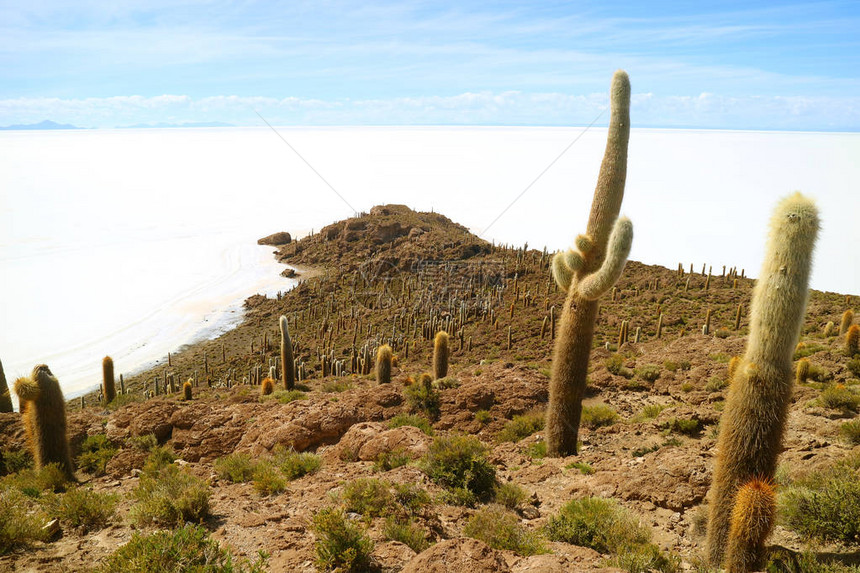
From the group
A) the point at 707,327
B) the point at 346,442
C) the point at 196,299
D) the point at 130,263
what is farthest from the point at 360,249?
the point at 346,442

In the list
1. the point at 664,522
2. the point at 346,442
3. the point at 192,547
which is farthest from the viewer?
the point at 346,442

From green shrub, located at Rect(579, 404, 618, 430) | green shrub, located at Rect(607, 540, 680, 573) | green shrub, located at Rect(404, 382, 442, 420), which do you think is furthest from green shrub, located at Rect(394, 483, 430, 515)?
green shrub, located at Rect(579, 404, 618, 430)

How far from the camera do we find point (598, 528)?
6152 mm

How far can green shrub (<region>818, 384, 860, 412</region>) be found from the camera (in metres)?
9.67

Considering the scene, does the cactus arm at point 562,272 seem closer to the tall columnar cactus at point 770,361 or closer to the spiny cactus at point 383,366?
the tall columnar cactus at point 770,361

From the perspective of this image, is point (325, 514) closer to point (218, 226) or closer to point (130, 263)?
point (130, 263)

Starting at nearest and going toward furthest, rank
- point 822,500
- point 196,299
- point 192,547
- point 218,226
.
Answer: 1. point 192,547
2. point 822,500
3. point 196,299
4. point 218,226

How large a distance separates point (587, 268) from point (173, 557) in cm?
712

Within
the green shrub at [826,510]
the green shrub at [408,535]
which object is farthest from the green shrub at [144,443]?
the green shrub at [826,510]

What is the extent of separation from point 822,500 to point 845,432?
3.67 m

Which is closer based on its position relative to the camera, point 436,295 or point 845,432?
point 845,432

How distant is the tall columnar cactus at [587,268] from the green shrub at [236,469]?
5.51 m

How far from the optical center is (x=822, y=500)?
18.4ft

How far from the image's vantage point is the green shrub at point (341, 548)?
17.2 feet
